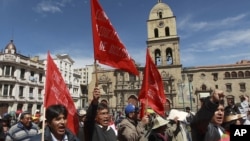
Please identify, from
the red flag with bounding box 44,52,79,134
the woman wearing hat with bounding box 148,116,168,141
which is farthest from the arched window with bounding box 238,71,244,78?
the red flag with bounding box 44,52,79,134

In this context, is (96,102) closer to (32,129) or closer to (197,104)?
(32,129)

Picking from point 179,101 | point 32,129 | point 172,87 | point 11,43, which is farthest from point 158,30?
point 32,129

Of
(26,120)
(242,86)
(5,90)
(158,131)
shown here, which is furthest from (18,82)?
(242,86)

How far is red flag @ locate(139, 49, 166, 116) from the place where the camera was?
621 centimetres

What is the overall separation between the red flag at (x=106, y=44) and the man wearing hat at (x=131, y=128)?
0.80 m

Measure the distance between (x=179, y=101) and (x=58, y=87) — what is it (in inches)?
1377

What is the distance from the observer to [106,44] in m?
4.07

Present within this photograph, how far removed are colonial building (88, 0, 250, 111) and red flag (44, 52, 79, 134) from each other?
3448cm

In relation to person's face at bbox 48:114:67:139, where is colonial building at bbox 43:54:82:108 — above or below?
above

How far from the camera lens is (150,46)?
40.7 meters

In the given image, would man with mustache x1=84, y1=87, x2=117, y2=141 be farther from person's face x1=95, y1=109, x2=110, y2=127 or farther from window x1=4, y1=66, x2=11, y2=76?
window x1=4, y1=66, x2=11, y2=76

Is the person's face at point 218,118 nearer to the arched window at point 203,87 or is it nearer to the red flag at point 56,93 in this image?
the red flag at point 56,93

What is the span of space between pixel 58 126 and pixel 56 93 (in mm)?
1843

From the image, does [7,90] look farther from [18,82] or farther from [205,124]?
[205,124]
